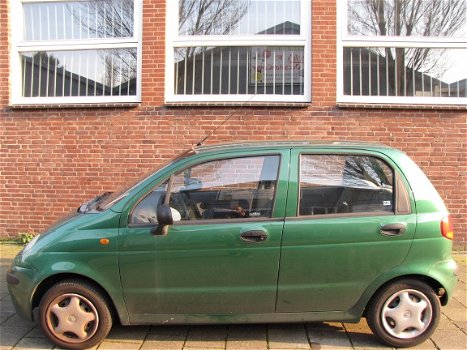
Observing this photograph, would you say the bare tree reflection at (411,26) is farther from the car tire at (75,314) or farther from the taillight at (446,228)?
the car tire at (75,314)

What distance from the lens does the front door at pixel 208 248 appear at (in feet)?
12.0

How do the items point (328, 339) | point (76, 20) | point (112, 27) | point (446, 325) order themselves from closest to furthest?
point (328, 339), point (446, 325), point (112, 27), point (76, 20)

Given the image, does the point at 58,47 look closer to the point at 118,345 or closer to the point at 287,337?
the point at 118,345

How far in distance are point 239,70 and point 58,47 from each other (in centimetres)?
292

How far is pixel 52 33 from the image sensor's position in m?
7.68

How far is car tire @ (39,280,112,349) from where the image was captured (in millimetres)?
3721

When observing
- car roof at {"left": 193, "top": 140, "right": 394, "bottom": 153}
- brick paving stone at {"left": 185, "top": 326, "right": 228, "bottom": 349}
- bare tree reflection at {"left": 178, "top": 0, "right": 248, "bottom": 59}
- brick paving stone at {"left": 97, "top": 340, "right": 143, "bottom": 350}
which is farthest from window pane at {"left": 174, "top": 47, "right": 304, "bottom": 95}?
brick paving stone at {"left": 97, "top": 340, "right": 143, "bottom": 350}

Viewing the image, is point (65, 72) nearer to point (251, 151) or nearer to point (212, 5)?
point (212, 5)

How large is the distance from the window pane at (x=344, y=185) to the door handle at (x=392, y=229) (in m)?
0.15

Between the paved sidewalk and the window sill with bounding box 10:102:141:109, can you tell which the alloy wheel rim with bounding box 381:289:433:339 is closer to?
the paved sidewalk

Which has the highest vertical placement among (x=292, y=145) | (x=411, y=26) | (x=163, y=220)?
(x=411, y=26)

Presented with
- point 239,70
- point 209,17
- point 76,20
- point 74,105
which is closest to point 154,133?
point 74,105

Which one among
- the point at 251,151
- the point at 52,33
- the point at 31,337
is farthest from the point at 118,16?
the point at 31,337

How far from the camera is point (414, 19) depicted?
23.8 ft
